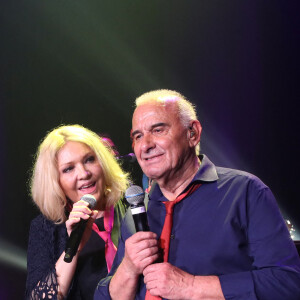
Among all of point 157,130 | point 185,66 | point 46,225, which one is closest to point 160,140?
point 157,130

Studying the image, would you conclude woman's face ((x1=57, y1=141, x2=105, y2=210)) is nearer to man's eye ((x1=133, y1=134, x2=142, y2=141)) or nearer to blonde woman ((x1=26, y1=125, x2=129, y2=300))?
blonde woman ((x1=26, y1=125, x2=129, y2=300))

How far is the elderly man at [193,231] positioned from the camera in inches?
50.7

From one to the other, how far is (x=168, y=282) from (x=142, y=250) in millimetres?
150

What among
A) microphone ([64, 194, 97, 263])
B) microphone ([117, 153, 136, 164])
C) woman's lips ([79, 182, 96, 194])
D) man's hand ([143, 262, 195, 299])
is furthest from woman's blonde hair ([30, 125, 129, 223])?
man's hand ([143, 262, 195, 299])

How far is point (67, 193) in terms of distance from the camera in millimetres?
2424

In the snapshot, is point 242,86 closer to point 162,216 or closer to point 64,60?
point 64,60

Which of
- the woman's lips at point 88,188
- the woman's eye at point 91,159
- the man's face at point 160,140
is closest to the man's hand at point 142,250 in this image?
the man's face at point 160,140

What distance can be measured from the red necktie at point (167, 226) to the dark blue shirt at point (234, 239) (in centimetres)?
2

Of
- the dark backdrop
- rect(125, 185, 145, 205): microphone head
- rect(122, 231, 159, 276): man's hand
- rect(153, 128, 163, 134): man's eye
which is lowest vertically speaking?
rect(122, 231, 159, 276): man's hand

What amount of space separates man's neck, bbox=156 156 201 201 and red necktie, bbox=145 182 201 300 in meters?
0.05

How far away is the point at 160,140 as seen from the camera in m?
1.57

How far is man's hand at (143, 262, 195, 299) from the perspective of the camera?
4.19ft

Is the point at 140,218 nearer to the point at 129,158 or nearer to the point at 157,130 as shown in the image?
the point at 157,130

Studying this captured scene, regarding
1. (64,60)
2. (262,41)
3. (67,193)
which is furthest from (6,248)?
(262,41)
